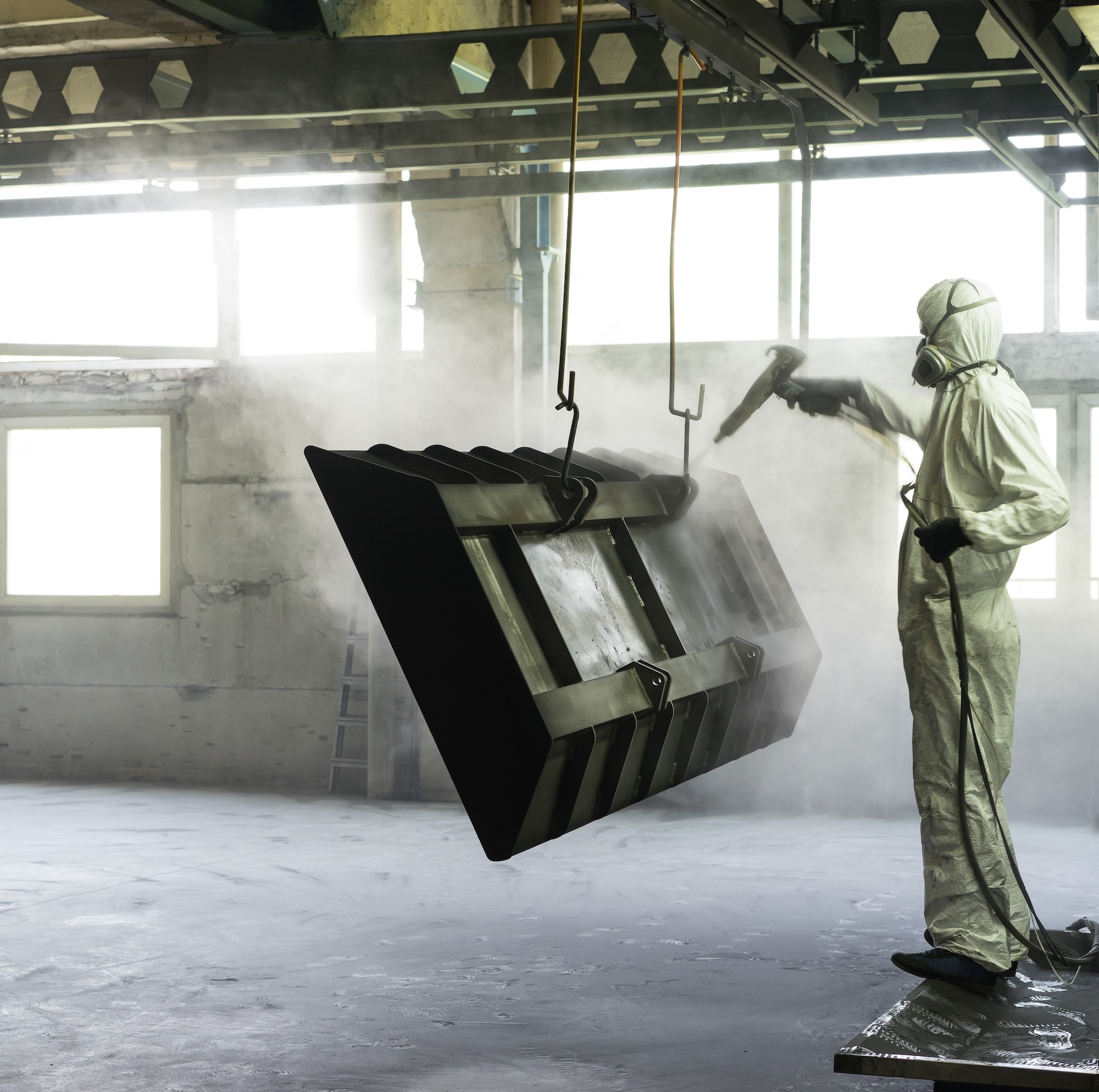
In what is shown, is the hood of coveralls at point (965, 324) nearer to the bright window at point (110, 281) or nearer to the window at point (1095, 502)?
the window at point (1095, 502)

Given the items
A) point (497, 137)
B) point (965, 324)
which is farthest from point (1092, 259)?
point (965, 324)

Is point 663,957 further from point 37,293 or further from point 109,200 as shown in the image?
point 37,293

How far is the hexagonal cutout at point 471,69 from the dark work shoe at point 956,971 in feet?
11.2

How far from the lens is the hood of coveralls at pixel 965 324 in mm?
3787

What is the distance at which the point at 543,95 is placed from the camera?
523 centimetres

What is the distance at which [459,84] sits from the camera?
16.8 ft

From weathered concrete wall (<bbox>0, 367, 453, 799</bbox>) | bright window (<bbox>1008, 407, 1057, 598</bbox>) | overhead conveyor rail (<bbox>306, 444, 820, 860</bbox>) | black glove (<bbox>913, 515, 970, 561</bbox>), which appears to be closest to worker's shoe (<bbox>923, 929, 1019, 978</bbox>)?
overhead conveyor rail (<bbox>306, 444, 820, 860</bbox>)

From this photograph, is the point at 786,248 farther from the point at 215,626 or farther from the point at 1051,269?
the point at 215,626

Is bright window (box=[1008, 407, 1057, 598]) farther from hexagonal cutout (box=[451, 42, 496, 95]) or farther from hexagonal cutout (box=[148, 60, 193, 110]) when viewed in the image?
hexagonal cutout (box=[148, 60, 193, 110])

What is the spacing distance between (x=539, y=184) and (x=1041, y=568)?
3.73 m

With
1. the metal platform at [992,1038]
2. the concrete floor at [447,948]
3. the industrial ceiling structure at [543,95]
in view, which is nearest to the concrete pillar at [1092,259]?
the industrial ceiling structure at [543,95]

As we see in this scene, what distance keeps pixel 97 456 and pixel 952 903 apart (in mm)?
7304

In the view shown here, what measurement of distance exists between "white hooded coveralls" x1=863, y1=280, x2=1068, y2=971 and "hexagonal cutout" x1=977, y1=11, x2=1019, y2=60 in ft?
5.60

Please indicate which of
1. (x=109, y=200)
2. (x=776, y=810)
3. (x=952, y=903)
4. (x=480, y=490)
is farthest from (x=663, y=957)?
(x=109, y=200)
